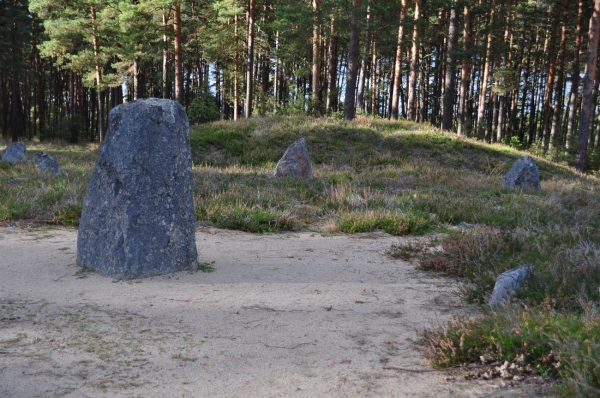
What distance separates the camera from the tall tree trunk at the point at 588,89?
19.0 meters

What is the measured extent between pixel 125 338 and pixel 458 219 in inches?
284

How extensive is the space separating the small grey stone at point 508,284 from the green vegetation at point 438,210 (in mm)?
77

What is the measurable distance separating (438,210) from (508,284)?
17.3ft

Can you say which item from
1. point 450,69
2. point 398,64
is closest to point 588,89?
point 450,69

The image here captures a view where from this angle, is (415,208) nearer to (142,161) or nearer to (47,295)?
(142,161)

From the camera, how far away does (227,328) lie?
12.2ft

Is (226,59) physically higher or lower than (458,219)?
higher

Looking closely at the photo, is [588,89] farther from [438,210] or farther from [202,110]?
[202,110]

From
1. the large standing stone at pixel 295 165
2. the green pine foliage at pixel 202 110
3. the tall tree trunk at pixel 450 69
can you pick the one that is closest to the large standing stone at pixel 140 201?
the large standing stone at pixel 295 165

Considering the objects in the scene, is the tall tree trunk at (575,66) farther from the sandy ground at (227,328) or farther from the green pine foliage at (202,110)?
the sandy ground at (227,328)

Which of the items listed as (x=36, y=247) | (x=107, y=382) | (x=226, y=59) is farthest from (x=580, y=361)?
(x=226, y=59)

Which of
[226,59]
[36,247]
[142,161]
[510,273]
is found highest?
[226,59]

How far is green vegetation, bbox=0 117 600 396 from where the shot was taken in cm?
293

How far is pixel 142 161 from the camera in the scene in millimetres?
5195
